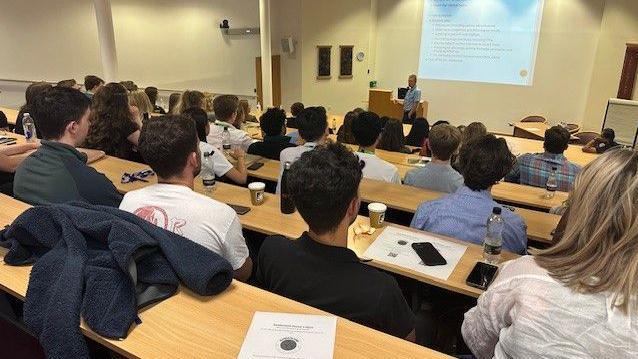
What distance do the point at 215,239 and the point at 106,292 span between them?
53 cm

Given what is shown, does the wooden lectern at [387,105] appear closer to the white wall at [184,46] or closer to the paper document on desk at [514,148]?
the white wall at [184,46]

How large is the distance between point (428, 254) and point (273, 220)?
0.92 meters

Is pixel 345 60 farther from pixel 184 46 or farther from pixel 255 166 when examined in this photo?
pixel 255 166

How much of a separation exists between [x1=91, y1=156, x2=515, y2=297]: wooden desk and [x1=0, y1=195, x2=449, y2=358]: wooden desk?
723 mm

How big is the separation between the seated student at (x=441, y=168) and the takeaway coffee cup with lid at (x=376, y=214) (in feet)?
3.28

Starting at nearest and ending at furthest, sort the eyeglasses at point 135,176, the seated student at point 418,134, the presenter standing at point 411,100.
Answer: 1. the eyeglasses at point 135,176
2. the seated student at point 418,134
3. the presenter standing at point 411,100

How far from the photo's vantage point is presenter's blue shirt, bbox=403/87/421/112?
8602 mm

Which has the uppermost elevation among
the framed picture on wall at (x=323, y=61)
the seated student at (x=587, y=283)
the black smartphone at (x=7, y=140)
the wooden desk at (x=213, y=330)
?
the framed picture on wall at (x=323, y=61)

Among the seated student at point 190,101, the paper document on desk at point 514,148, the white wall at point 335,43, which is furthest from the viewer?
the white wall at point 335,43

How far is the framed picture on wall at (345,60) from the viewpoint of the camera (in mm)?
9539

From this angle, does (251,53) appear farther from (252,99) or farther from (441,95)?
(441,95)

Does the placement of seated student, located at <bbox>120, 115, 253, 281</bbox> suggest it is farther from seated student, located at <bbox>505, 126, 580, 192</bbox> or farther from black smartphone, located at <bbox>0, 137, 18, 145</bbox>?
seated student, located at <bbox>505, 126, 580, 192</bbox>

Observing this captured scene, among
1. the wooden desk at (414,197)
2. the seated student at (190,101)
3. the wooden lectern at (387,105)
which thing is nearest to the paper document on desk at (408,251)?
the wooden desk at (414,197)

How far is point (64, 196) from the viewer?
2.20 meters
